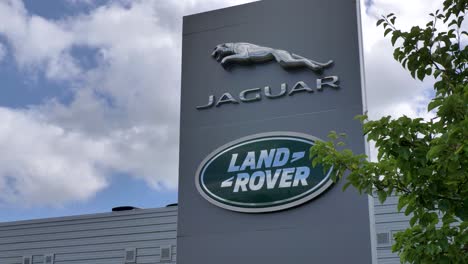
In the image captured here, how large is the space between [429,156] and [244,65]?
8.63m

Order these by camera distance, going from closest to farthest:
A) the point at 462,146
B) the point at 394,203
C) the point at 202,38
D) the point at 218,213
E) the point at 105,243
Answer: the point at 462,146 < the point at 218,213 < the point at 202,38 < the point at 394,203 < the point at 105,243

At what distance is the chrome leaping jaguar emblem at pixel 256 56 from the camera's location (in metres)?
13.2

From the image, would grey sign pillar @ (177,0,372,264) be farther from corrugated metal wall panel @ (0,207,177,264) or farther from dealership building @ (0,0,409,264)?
corrugated metal wall panel @ (0,207,177,264)

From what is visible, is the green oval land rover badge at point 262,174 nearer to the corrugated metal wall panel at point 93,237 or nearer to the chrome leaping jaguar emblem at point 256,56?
the chrome leaping jaguar emblem at point 256,56

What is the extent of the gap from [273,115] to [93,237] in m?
9.63

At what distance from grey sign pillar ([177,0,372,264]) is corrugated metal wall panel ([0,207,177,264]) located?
20.6 feet

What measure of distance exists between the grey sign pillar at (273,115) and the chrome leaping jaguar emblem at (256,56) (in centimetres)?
8

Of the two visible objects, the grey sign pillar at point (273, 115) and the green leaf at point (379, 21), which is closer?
the green leaf at point (379, 21)

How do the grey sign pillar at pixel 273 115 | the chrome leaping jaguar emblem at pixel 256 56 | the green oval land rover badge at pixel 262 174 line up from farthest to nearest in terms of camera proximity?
the chrome leaping jaguar emblem at pixel 256 56, the green oval land rover badge at pixel 262 174, the grey sign pillar at pixel 273 115

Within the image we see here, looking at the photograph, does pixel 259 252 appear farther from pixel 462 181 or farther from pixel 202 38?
pixel 462 181

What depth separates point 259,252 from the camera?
41.5 feet

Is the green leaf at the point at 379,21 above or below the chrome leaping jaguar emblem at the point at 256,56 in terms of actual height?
below

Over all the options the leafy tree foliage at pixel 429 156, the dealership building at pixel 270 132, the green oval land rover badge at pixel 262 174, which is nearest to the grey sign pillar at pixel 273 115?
the dealership building at pixel 270 132

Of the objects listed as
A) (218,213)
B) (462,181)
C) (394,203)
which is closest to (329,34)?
(218,213)
